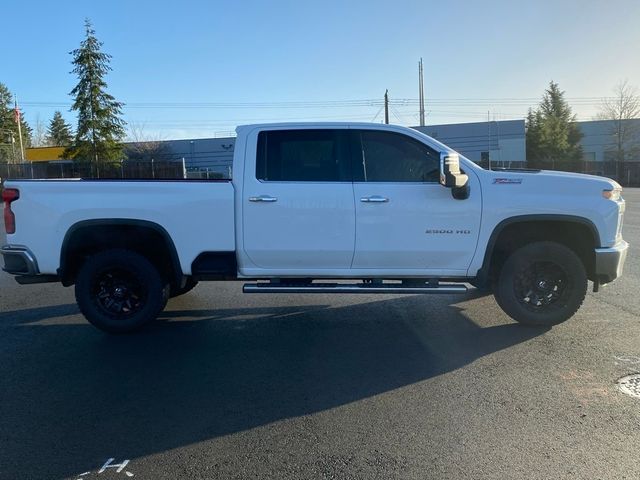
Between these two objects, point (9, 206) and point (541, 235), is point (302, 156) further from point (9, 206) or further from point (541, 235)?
point (9, 206)

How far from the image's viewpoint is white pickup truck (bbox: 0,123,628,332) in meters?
5.75

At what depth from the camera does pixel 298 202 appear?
5.75 metres

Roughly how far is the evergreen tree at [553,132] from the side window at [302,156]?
167ft

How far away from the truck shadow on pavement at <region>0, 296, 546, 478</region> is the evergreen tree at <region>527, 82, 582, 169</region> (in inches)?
1998

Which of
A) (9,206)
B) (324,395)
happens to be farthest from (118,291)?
(324,395)

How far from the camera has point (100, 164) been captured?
4125 cm

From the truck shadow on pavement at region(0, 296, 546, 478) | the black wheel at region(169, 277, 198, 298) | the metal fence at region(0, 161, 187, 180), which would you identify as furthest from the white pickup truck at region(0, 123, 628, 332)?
the metal fence at region(0, 161, 187, 180)

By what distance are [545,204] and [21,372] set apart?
529 cm

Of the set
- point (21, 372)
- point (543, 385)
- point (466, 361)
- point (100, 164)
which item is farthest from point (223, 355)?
point (100, 164)

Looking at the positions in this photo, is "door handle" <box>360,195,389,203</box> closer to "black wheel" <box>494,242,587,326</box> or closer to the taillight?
"black wheel" <box>494,242,587,326</box>

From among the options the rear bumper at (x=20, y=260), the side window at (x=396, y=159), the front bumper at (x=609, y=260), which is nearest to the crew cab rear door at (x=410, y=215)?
the side window at (x=396, y=159)

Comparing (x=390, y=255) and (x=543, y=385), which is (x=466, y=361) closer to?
(x=543, y=385)

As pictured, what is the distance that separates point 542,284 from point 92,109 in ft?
137

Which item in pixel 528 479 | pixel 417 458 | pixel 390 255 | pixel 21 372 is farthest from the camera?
pixel 390 255
